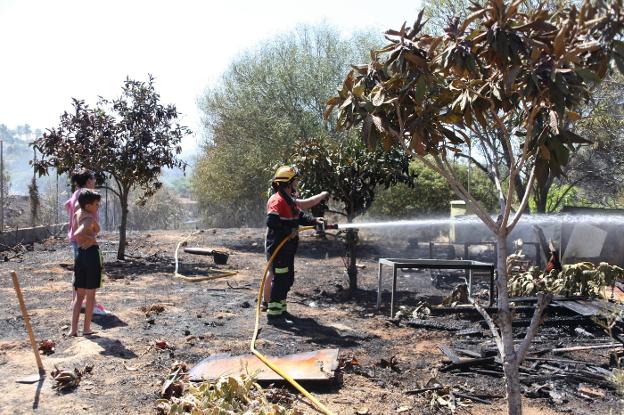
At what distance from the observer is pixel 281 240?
7.55m

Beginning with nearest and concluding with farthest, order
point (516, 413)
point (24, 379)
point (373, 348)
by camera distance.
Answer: point (516, 413), point (24, 379), point (373, 348)

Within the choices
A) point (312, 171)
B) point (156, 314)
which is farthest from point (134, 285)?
point (312, 171)

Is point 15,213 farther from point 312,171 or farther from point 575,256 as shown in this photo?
point 575,256

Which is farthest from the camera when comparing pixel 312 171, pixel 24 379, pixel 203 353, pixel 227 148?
pixel 227 148

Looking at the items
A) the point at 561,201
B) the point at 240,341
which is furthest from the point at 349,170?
the point at 561,201

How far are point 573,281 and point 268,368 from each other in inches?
196

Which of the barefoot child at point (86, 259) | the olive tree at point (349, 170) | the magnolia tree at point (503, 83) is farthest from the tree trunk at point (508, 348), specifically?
the olive tree at point (349, 170)

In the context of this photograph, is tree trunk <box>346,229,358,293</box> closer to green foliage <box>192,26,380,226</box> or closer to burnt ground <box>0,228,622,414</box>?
burnt ground <box>0,228,622,414</box>

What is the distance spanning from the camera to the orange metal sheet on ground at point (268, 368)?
16.3 ft

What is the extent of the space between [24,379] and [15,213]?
14952 millimetres

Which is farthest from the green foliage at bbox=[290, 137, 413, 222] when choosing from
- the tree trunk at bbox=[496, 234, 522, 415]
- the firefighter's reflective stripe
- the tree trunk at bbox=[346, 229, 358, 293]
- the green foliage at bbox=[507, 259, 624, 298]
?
the tree trunk at bbox=[496, 234, 522, 415]

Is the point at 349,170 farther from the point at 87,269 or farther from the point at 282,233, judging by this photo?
the point at 87,269

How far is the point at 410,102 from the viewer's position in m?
3.95

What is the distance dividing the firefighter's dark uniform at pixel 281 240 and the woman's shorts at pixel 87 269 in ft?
6.78
